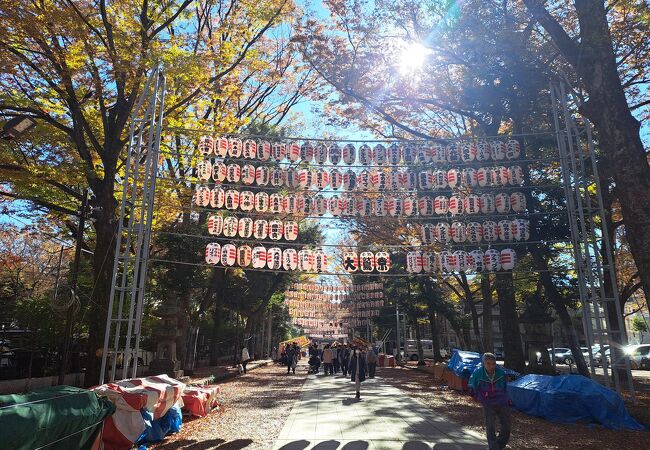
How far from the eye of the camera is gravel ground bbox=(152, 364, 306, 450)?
25.2 ft

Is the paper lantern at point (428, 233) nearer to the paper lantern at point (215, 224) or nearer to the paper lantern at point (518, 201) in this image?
the paper lantern at point (518, 201)

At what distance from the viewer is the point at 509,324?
619 inches

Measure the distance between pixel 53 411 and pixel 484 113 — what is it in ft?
51.8

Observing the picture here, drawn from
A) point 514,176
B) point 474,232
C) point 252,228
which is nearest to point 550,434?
point 474,232

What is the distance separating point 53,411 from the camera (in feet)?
15.3

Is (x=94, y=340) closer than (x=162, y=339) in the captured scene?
Yes

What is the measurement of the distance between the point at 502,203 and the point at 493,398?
24.4 ft

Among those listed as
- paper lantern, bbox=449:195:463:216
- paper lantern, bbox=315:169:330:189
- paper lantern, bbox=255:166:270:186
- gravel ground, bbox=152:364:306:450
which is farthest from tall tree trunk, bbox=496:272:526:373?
paper lantern, bbox=255:166:270:186

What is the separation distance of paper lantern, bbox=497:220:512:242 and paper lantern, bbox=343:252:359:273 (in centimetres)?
441

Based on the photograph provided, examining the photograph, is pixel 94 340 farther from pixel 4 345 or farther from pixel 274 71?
pixel 274 71

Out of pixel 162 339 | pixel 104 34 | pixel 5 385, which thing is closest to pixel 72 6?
pixel 104 34

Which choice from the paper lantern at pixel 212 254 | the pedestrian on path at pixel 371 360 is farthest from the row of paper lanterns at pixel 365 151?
the pedestrian on path at pixel 371 360

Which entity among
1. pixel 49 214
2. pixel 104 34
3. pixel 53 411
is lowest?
pixel 53 411

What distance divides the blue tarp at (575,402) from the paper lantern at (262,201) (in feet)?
26.3
